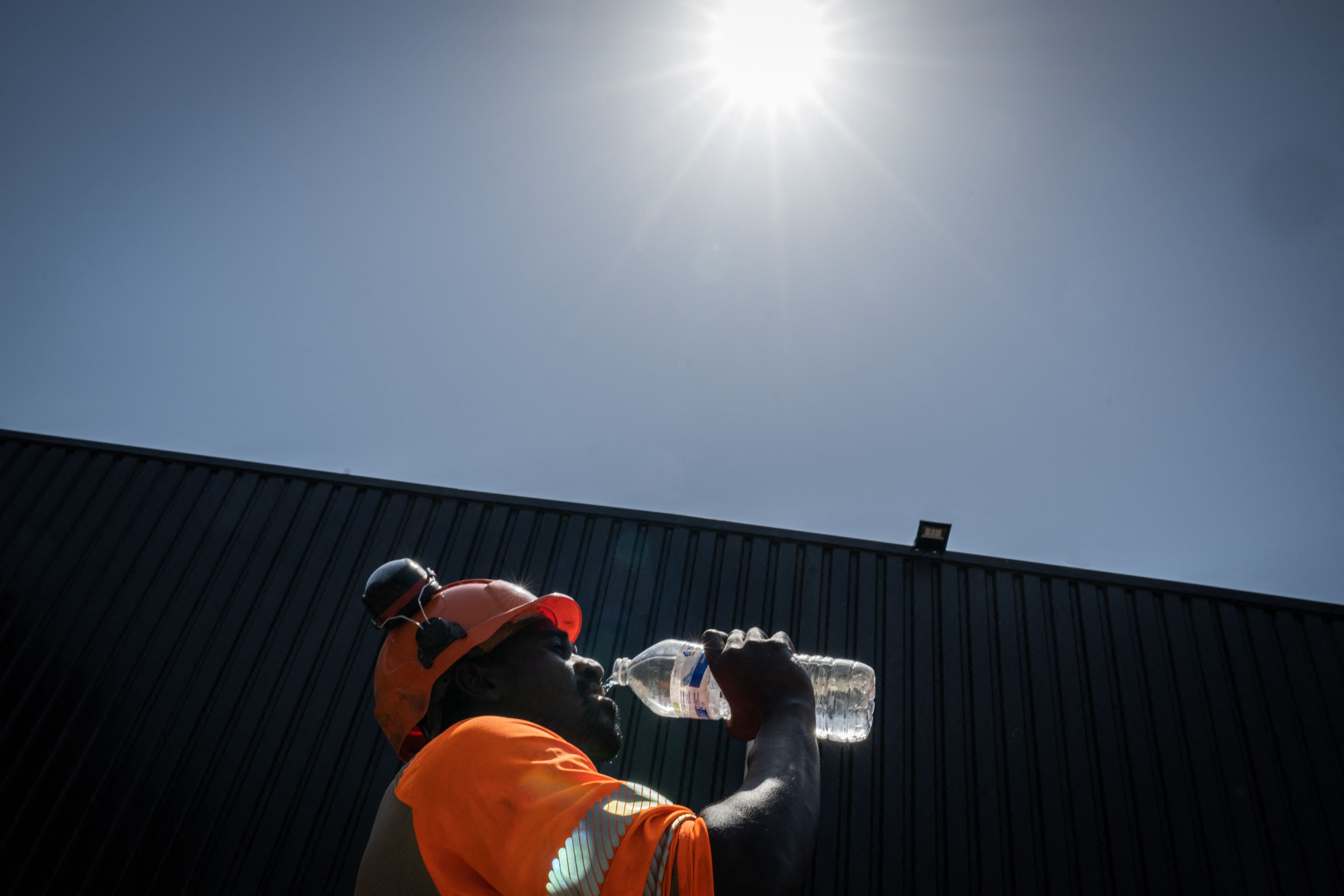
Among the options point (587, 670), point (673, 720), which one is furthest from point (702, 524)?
point (587, 670)

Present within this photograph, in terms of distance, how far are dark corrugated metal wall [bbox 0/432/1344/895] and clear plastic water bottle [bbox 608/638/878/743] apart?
46 cm

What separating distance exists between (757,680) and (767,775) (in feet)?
1.11

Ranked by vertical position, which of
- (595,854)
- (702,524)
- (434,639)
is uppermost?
(702,524)

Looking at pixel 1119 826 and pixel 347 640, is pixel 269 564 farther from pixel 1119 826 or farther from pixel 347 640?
pixel 1119 826

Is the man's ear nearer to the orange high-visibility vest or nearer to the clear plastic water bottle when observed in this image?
the orange high-visibility vest

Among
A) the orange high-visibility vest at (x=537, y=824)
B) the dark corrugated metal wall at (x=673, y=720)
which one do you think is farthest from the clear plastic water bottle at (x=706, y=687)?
the orange high-visibility vest at (x=537, y=824)

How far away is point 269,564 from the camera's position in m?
5.91

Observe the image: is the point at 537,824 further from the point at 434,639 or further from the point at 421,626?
the point at 421,626

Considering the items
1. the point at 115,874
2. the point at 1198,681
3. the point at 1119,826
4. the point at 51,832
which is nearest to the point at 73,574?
the point at 51,832

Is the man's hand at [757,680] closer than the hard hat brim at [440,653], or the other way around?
the man's hand at [757,680]

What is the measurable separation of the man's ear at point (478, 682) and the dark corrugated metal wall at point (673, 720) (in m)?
2.87

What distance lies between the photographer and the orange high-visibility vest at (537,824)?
119cm

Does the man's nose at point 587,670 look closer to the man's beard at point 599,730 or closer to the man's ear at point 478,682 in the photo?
the man's beard at point 599,730

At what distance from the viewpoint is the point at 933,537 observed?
5551 mm
